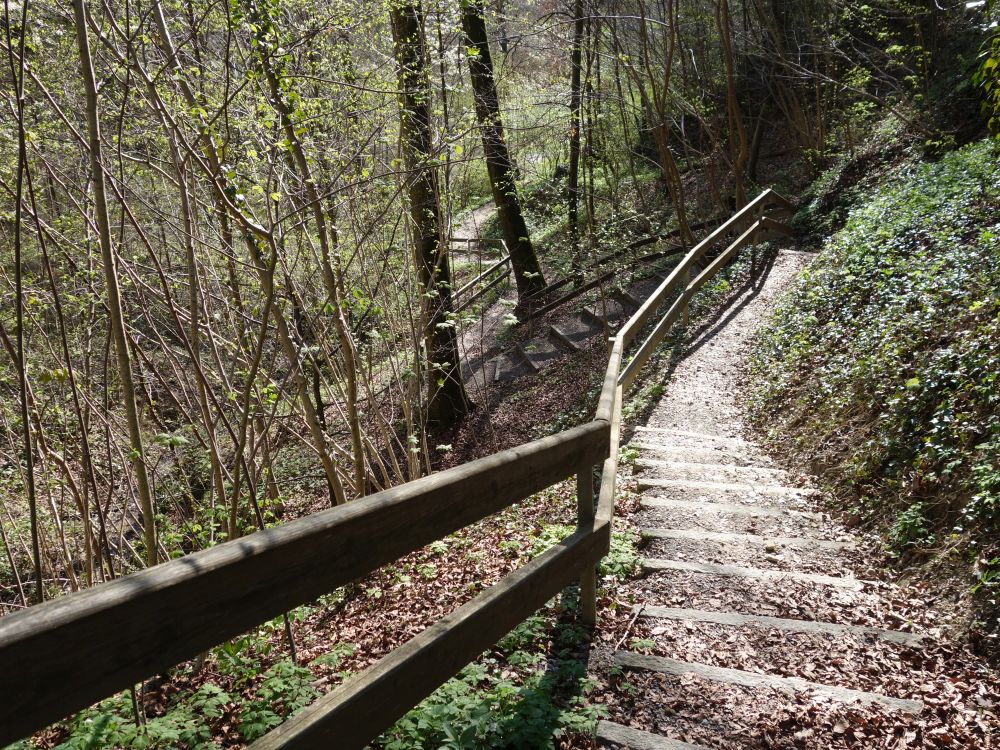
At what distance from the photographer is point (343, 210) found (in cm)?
804

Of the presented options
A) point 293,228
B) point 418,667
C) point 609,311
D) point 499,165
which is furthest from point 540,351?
point 418,667

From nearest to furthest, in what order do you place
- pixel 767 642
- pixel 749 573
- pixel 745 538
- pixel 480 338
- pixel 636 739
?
1. pixel 636 739
2. pixel 767 642
3. pixel 749 573
4. pixel 745 538
5. pixel 480 338

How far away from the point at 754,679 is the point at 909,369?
13.7 ft

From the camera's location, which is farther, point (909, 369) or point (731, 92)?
point (731, 92)

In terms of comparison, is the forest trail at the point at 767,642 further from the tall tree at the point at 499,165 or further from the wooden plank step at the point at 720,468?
the tall tree at the point at 499,165

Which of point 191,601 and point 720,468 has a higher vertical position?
point 191,601

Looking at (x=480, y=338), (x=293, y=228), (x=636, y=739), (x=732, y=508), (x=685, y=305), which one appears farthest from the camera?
(x=480, y=338)

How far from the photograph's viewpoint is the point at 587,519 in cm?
383

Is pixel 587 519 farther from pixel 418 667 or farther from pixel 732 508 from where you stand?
pixel 732 508

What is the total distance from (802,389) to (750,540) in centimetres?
352

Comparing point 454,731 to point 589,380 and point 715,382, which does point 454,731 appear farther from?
point 589,380

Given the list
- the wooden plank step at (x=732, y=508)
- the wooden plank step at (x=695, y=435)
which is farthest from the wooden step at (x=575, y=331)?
the wooden plank step at (x=732, y=508)

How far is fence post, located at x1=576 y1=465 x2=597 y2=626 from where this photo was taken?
3.76m

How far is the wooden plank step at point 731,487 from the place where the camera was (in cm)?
646
